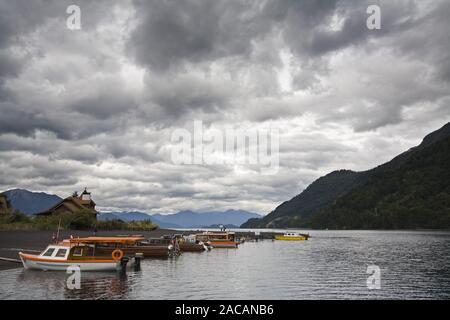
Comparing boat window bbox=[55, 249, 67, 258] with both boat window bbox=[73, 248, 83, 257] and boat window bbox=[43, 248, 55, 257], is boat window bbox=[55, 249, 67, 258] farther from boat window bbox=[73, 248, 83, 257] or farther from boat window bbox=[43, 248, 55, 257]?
boat window bbox=[73, 248, 83, 257]

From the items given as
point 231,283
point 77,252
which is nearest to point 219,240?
point 77,252

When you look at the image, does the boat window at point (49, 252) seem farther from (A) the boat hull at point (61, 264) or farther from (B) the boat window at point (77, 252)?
(B) the boat window at point (77, 252)

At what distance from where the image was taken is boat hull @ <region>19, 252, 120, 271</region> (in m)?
42.7

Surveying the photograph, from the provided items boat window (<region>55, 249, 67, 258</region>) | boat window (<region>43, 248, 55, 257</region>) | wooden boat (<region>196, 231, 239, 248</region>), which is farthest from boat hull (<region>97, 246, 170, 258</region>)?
wooden boat (<region>196, 231, 239, 248</region>)

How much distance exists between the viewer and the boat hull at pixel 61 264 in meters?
42.7

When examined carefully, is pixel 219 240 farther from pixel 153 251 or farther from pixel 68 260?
pixel 68 260

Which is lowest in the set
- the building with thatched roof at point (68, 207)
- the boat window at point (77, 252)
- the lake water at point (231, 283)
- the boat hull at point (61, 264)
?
the lake water at point (231, 283)

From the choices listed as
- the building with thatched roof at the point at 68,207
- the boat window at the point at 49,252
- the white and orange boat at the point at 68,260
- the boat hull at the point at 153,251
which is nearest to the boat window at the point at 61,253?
the white and orange boat at the point at 68,260

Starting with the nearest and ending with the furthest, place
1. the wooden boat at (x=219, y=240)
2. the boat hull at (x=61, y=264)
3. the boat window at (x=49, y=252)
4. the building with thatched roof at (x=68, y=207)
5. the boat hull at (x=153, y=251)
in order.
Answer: the boat hull at (x=61, y=264) < the boat window at (x=49, y=252) < the boat hull at (x=153, y=251) < the wooden boat at (x=219, y=240) < the building with thatched roof at (x=68, y=207)

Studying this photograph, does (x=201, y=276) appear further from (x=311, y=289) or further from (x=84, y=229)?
(x=84, y=229)

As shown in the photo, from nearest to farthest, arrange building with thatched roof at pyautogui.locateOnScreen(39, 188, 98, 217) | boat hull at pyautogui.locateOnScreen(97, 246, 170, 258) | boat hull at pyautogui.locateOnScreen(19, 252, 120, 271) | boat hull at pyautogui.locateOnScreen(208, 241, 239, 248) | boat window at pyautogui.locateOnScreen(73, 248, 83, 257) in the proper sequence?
boat hull at pyautogui.locateOnScreen(19, 252, 120, 271), boat window at pyautogui.locateOnScreen(73, 248, 83, 257), boat hull at pyautogui.locateOnScreen(97, 246, 170, 258), boat hull at pyautogui.locateOnScreen(208, 241, 239, 248), building with thatched roof at pyautogui.locateOnScreen(39, 188, 98, 217)
